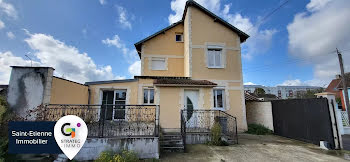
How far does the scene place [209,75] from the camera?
9391mm

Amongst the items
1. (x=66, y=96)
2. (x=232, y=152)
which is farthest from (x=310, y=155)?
(x=66, y=96)

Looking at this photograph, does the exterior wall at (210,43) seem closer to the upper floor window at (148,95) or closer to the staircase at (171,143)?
the upper floor window at (148,95)

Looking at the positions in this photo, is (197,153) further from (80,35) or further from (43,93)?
(80,35)

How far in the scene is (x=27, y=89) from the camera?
4723 millimetres

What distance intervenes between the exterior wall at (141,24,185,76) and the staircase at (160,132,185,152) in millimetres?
5989

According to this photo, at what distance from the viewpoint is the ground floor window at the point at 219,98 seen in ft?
30.0

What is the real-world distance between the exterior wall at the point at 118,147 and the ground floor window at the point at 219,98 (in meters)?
5.79

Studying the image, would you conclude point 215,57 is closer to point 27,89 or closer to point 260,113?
point 260,113

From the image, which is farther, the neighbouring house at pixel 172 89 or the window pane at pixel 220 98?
the window pane at pixel 220 98

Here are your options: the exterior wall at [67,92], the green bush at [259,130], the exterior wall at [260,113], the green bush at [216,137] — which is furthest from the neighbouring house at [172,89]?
the exterior wall at [260,113]

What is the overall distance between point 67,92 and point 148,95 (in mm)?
4397

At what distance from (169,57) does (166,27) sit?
2562 millimetres

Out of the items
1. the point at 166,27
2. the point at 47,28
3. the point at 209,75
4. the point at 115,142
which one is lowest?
the point at 115,142

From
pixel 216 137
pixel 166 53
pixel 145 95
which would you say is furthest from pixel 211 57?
pixel 216 137
